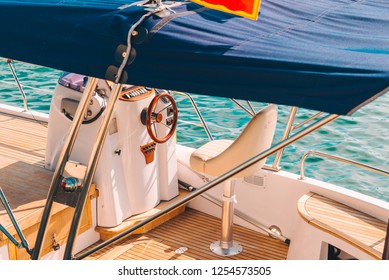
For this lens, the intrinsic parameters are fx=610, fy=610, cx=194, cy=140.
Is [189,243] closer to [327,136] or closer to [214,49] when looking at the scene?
[214,49]

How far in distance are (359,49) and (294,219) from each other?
6.25ft

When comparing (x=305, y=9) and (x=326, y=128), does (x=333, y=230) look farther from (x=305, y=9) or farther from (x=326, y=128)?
(x=326, y=128)

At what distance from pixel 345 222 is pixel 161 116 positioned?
4.30 feet

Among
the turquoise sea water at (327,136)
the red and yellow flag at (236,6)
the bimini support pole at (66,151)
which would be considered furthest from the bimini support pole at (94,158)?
the turquoise sea water at (327,136)

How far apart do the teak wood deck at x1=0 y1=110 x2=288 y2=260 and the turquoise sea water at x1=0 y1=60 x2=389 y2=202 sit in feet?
7.16

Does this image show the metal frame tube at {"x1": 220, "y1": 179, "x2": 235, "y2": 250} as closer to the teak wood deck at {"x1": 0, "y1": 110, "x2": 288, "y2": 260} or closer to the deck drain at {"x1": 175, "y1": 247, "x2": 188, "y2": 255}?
the teak wood deck at {"x1": 0, "y1": 110, "x2": 288, "y2": 260}

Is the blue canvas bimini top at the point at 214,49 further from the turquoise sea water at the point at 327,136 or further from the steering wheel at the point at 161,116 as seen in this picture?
the turquoise sea water at the point at 327,136

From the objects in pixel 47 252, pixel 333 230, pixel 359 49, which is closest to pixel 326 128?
pixel 333 230

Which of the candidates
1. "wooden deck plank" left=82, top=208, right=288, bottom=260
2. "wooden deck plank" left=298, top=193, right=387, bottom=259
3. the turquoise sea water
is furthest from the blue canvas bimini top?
the turquoise sea water

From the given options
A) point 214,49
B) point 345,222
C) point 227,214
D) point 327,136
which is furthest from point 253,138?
point 327,136

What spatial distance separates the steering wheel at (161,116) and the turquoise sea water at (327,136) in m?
2.14

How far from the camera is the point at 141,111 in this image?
3945mm

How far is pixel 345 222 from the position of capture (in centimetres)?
356

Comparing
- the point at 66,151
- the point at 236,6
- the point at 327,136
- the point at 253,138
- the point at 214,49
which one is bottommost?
the point at 327,136
